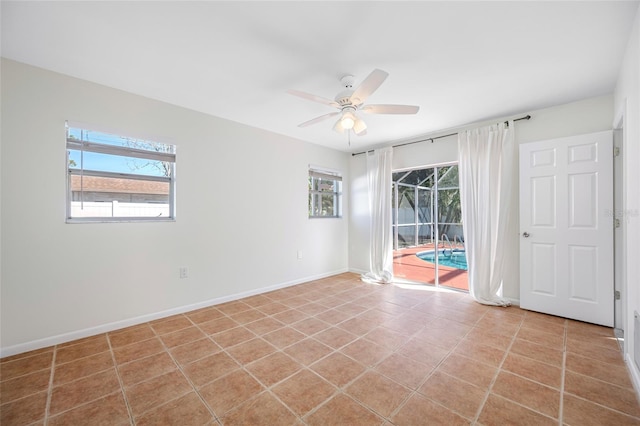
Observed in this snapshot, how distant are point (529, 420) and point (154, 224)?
362cm

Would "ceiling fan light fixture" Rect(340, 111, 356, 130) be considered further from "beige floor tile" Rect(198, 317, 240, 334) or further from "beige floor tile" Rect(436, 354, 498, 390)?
"beige floor tile" Rect(198, 317, 240, 334)

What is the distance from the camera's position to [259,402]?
66.1 inches

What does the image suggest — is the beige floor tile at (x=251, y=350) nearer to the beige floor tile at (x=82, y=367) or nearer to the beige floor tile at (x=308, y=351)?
the beige floor tile at (x=308, y=351)

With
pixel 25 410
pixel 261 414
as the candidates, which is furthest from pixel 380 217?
pixel 25 410

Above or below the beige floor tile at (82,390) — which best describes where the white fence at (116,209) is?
above

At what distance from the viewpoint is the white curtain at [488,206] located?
3.39 m

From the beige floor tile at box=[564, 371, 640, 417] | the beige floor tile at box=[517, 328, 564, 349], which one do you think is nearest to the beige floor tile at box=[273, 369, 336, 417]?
the beige floor tile at box=[564, 371, 640, 417]

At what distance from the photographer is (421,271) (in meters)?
5.24

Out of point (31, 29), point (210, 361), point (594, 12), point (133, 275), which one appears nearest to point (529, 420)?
point (210, 361)

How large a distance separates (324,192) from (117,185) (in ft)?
10.6

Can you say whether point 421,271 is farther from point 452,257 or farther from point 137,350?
point 137,350

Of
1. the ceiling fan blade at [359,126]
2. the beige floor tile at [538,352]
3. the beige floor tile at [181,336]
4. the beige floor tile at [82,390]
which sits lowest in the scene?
the beige floor tile at [82,390]

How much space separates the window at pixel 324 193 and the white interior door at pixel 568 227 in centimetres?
302

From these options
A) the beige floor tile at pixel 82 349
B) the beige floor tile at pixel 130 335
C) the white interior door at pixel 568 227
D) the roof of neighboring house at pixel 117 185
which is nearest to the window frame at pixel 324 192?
the roof of neighboring house at pixel 117 185
